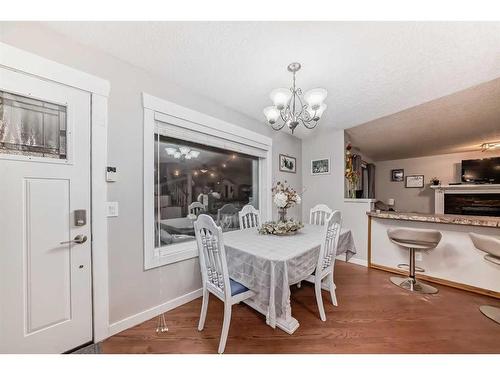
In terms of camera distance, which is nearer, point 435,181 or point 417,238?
point 417,238

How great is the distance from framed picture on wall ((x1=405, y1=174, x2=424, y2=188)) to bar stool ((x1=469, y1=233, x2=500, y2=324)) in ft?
15.7

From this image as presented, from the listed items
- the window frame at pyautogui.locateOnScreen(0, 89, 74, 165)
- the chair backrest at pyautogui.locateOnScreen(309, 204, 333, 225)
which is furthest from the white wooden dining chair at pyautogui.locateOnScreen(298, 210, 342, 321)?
the window frame at pyautogui.locateOnScreen(0, 89, 74, 165)

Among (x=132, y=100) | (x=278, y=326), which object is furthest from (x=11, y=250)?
(x=278, y=326)

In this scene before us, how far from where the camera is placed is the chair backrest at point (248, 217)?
A: 2.65 meters

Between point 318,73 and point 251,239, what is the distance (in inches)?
70.2

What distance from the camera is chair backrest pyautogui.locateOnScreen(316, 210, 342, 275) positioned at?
176cm

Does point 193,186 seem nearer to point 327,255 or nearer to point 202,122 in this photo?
point 202,122

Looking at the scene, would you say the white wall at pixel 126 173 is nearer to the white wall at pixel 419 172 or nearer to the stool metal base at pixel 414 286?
the stool metal base at pixel 414 286

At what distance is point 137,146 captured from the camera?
1.79 meters

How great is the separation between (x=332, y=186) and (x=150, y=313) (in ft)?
10.8

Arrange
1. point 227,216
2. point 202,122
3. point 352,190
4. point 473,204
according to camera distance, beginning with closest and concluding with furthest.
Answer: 1. point 202,122
2. point 227,216
3. point 352,190
4. point 473,204

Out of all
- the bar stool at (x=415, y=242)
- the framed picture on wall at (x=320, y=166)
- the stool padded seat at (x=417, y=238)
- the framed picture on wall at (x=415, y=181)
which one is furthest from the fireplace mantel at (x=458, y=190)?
the stool padded seat at (x=417, y=238)

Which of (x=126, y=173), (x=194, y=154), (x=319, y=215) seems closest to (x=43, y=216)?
(x=126, y=173)

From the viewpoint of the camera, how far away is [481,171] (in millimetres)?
4711
